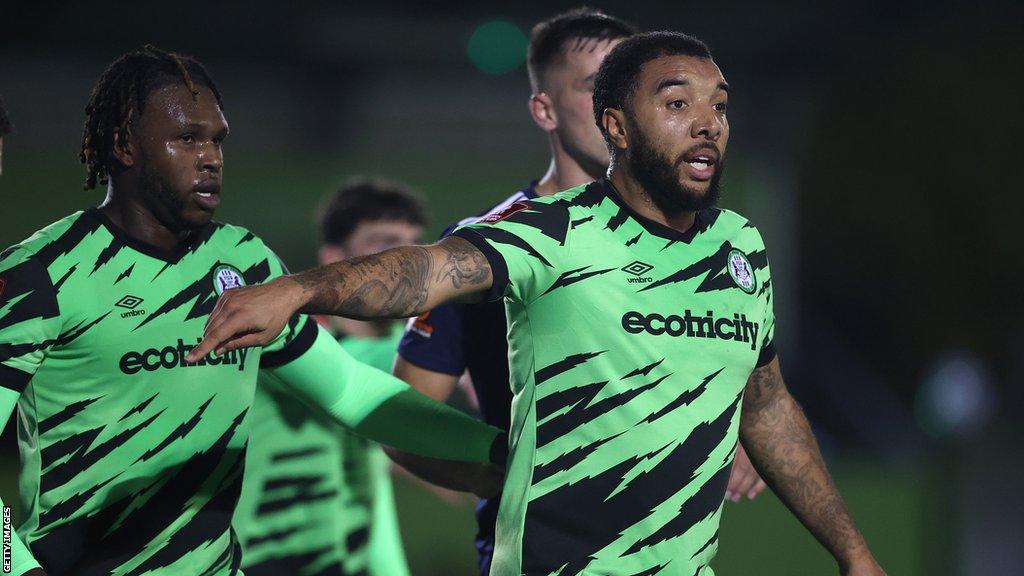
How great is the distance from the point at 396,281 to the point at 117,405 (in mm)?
877

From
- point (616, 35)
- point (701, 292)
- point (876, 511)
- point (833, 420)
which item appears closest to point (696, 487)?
point (701, 292)

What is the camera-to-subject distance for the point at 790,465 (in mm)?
3357

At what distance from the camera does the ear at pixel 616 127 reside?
3123mm

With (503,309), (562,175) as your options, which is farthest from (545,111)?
(503,309)

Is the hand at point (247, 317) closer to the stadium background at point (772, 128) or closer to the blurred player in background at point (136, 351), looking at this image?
the blurred player in background at point (136, 351)

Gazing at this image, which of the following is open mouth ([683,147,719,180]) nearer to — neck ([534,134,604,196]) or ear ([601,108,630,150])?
ear ([601,108,630,150])

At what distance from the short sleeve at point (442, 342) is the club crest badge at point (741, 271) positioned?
1.06 m

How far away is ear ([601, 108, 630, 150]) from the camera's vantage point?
3123 mm

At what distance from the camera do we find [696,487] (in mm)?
2973

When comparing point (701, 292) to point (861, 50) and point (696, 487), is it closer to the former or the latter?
point (696, 487)


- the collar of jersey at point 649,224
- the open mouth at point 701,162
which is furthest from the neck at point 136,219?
the open mouth at point 701,162

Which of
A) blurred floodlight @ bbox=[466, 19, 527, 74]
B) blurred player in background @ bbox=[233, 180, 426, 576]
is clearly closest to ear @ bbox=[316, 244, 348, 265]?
blurred player in background @ bbox=[233, 180, 426, 576]

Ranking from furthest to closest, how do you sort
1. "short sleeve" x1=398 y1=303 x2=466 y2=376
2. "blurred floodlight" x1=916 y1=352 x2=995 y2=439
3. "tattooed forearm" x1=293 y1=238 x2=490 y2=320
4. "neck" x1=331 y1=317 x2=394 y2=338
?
"blurred floodlight" x1=916 y1=352 x2=995 y2=439 → "neck" x1=331 y1=317 x2=394 y2=338 → "short sleeve" x1=398 y1=303 x2=466 y2=376 → "tattooed forearm" x1=293 y1=238 x2=490 y2=320

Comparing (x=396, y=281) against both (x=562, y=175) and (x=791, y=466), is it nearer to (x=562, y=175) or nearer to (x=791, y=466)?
(x=791, y=466)
